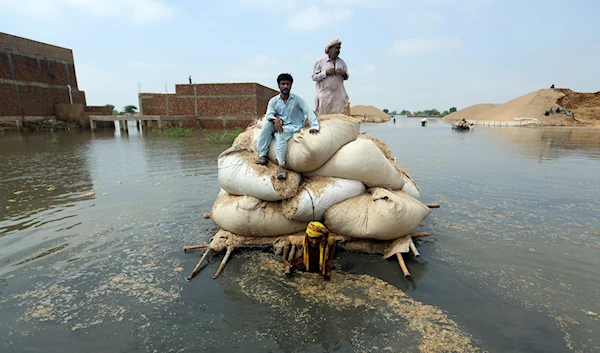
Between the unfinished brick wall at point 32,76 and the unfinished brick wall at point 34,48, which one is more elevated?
the unfinished brick wall at point 34,48

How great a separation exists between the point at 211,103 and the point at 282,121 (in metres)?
23.9

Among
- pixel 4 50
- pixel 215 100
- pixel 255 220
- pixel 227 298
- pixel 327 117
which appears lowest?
pixel 227 298

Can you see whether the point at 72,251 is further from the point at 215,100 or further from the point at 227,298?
the point at 215,100

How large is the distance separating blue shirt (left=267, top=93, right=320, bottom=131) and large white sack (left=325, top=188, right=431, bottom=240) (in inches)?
44.5

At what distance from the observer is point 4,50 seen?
2138 cm

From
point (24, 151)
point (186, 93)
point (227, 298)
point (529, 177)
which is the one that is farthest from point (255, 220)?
point (186, 93)

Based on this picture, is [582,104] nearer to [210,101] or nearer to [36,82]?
[210,101]

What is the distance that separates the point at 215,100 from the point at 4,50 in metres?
15.0

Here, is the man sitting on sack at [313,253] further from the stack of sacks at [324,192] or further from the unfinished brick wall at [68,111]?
the unfinished brick wall at [68,111]

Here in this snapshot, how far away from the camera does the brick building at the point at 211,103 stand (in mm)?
25438

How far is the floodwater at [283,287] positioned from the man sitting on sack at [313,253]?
14cm

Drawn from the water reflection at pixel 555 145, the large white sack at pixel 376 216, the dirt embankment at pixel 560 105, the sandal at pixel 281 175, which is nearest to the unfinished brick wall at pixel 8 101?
the sandal at pixel 281 175

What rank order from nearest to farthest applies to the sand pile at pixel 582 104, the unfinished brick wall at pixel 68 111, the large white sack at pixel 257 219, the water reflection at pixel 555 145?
the large white sack at pixel 257 219, the water reflection at pixel 555 145, the unfinished brick wall at pixel 68 111, the sand pile at pixel 582 104

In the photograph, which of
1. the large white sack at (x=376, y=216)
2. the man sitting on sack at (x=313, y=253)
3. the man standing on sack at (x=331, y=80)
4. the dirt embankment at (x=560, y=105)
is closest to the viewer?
the man sitting on sack at (x=313, y=253)
